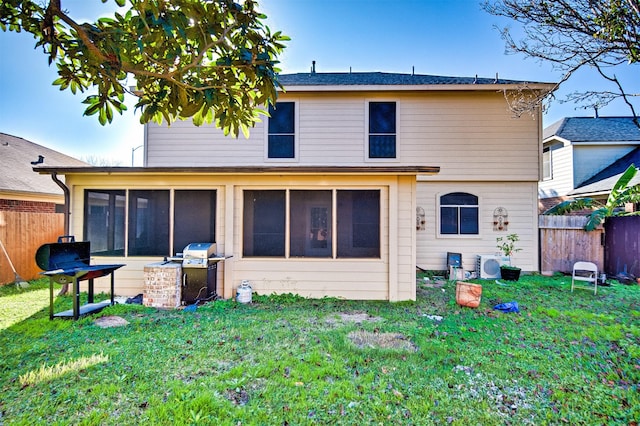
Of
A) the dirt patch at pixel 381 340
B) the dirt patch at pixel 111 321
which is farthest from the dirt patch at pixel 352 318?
the dirt patch at pixel 111 321

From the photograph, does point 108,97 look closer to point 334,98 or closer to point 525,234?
point 334,98

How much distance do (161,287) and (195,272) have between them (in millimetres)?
650

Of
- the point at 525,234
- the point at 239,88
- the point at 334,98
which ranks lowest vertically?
the point at 525,234

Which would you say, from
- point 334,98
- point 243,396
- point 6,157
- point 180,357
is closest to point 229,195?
→ point 180,357

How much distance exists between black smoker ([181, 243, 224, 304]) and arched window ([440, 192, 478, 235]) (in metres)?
6.68

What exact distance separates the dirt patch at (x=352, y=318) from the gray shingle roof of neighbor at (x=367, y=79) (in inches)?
272

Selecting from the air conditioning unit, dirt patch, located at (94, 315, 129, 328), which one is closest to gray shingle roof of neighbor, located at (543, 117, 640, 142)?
the air conditioning unit

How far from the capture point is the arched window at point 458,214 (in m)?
8.98

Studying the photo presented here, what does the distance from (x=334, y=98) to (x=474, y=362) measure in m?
7.82

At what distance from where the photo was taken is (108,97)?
3.53m

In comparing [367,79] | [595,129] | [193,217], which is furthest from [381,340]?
[595,129]

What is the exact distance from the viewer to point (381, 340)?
4.14 meters

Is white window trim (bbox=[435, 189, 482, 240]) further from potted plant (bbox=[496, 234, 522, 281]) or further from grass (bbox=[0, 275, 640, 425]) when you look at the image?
grass (bbox=[0, 275, 640, 425])

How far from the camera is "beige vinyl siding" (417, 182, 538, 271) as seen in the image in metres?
8.89
